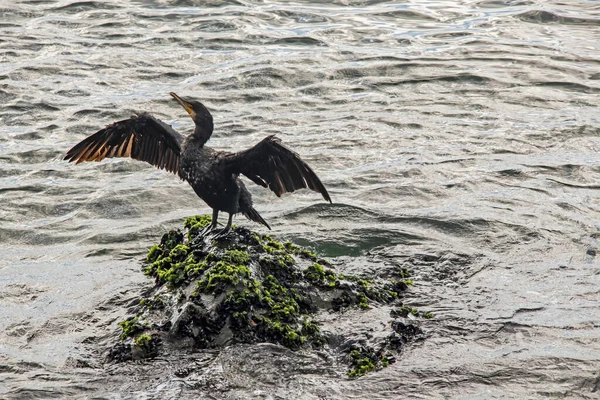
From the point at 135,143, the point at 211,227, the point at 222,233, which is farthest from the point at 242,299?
the point at 135,143

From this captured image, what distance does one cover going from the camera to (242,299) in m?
6.84

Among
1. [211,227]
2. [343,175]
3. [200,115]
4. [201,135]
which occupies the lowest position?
[343,175]

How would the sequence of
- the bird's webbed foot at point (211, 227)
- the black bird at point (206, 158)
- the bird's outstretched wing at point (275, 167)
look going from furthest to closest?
the bird's webbed foot at point (211, 227)
the black bird at point (206, 158)
the bird's outstretched wing at point (275, 167)

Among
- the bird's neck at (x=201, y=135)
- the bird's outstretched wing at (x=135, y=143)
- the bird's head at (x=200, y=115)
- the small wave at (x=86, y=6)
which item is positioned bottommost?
the bird's outstretched wing at (x=135, y=143)

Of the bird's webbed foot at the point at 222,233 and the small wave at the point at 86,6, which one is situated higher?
the small wave at the point at 86,6

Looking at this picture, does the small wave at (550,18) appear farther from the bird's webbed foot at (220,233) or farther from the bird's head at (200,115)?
the bird's webbed foot at (220,233)

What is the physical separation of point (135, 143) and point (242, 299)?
2.53 metres

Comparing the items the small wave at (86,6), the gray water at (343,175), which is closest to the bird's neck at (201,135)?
the gray water at (343,175)

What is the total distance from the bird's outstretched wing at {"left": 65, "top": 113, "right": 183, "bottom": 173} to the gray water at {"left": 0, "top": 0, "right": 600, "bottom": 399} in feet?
4.34

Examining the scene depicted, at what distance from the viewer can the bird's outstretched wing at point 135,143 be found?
325 inches

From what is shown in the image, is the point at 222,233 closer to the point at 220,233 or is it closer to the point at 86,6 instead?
the point at 220,233

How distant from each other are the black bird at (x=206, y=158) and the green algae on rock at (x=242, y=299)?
0.38 m

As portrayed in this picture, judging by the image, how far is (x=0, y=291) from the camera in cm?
874

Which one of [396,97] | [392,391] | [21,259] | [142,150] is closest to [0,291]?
[21,259]
